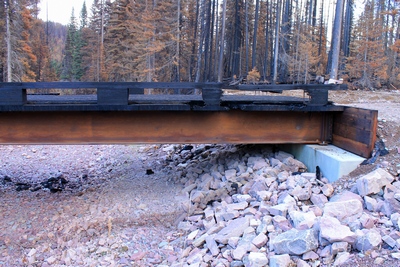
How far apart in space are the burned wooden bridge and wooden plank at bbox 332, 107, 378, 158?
0.02 meters

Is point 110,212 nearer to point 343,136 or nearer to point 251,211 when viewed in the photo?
point 251,211

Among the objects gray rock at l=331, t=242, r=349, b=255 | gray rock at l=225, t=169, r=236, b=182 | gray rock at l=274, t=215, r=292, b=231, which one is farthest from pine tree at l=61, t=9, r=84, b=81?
gray rock at l=331, t=242, r=349, b=255

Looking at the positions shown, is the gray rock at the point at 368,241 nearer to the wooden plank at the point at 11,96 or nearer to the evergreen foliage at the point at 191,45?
the wooden plank at the point at 11,96

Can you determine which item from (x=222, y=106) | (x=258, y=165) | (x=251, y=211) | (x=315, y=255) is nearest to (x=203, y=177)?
(x=258, y=165)

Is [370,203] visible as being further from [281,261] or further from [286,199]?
[281,261]

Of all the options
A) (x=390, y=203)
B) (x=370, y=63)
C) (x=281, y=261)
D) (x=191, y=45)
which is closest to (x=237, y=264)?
(x=281, y=261)

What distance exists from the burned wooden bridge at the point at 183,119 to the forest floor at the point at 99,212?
97cm

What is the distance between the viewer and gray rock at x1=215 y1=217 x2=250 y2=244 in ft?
15.1

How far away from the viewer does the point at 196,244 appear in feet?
16.3

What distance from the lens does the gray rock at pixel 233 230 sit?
4613mm

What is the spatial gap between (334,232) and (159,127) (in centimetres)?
377

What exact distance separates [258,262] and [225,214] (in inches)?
59.2

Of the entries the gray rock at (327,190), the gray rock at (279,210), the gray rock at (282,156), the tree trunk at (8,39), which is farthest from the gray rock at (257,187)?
the tree trunk at (8,39)

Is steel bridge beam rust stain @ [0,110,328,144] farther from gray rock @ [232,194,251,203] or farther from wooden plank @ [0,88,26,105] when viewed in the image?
gray rock @ [232,194,251,203]
